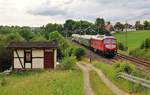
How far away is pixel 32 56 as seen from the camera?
46594 mm

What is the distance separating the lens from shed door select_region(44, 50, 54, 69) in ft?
153

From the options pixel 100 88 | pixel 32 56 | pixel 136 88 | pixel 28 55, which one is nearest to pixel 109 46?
pixel 32 56

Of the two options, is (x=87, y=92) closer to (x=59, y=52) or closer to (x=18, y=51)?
(x=18, y=51)

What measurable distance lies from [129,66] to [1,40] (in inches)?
1288

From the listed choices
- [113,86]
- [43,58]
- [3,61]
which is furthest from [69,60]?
[113,86]

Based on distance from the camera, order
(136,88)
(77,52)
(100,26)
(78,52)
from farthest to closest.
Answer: (100,26) < (78,52) < (77,52) < (136,88)

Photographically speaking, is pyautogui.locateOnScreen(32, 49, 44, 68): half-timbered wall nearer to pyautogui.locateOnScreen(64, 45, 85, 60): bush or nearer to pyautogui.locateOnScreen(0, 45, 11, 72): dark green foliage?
pyautogui.locateOnScreen(0, 45, 11, 72): dark green foliage

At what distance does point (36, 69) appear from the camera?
46344 mm

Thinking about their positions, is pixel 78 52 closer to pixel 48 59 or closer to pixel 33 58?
pixel 48 59

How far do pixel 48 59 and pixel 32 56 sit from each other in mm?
1899

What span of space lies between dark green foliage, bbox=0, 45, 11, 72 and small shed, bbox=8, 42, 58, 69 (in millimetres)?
5211

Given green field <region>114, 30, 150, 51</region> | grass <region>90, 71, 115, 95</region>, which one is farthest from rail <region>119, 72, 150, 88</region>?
green field <region>114, 30, 150, 51</region>

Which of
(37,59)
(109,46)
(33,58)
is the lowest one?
(37,59)

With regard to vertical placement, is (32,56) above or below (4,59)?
above
